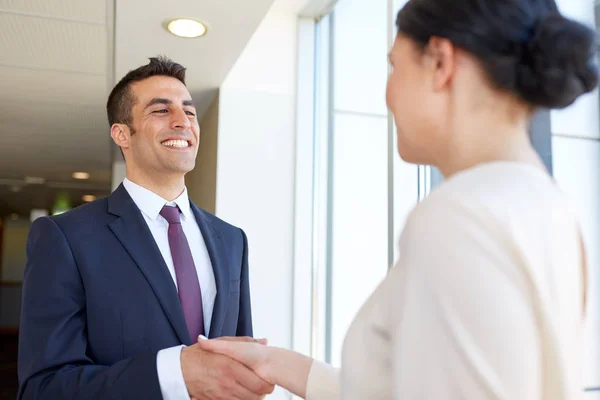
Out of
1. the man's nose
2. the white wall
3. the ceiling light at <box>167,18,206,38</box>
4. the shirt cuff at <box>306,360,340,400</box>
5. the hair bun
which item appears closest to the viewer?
the hair bun

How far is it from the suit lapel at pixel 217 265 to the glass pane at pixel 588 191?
3.53 ft

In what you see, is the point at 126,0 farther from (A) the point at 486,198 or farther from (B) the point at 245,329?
(A) the point at 486,198

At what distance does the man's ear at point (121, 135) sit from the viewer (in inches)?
85.4

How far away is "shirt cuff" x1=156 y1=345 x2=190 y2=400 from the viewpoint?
144cm

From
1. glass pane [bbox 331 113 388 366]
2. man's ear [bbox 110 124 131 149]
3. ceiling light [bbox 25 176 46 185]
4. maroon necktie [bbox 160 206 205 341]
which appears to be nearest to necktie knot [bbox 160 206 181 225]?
maroon necktie [bbox 160 206 205 341]

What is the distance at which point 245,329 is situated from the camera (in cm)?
198

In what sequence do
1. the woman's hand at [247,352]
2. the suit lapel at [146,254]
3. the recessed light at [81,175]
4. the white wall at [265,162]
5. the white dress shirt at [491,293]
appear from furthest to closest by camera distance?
the recessed light at [81,175]
the white wall at [265,162]
the suit lapel at [146,254]
the woman's hand at [247,352]
the white dress shirt at [491,293]

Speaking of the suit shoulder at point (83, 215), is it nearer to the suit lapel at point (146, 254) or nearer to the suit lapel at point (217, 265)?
the suit lapel at point (146, 254)

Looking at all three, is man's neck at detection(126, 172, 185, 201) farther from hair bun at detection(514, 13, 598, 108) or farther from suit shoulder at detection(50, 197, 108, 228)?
hair bun at detection(514, 13, 598, 108)

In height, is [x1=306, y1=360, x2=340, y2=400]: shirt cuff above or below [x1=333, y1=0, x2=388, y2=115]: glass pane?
below

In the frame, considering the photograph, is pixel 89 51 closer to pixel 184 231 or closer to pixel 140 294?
pixel 184 231

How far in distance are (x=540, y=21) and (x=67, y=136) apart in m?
5.47

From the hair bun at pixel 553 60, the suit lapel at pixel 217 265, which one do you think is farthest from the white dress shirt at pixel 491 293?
the suit lapel at pixel 217 265

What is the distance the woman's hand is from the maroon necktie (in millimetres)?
296
